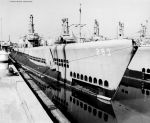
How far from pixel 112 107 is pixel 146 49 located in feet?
32.9

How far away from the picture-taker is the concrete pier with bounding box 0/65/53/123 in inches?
132

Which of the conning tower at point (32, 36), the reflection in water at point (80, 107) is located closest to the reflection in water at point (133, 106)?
the reflection in water at point (80, 107)

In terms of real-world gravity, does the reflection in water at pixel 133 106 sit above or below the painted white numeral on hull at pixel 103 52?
below

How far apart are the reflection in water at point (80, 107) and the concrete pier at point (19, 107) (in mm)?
3619

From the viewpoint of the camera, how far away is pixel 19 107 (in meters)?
3.98

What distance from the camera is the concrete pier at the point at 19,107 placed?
335 centimetres

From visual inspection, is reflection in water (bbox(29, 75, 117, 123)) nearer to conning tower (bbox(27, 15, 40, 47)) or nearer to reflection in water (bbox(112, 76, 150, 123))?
reflection in water (bbox(112, 76, 150, 123))

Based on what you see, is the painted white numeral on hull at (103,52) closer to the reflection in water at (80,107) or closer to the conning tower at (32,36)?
the reflection in water at (80,107)

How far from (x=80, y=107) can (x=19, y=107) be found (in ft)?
19.4

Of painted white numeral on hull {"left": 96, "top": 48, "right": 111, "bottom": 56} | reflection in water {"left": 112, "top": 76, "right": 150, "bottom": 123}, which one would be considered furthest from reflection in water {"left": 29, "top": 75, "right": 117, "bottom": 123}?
painted white numeral on hull {"left": 96, "top": 48, "right": 111, "bottom": 56}

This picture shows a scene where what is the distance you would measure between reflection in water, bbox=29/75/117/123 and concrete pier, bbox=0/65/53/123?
11.9 feet

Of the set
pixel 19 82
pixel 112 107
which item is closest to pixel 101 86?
pixel 112 107

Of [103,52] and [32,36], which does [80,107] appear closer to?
[103,52]

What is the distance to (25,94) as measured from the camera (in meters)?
4.84
